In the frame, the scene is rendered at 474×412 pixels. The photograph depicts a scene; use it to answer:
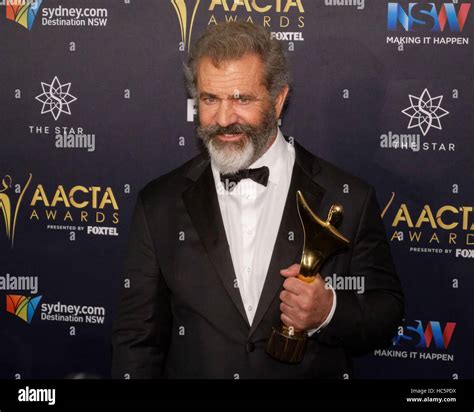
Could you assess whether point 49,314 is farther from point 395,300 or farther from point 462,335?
point 462,335

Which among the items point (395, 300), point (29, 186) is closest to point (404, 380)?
point (395, 300)

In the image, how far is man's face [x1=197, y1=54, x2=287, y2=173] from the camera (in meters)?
2.14

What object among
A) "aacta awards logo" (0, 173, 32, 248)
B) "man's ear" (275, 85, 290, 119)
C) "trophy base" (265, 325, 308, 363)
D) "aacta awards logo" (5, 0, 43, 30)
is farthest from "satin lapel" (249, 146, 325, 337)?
"aacta awards logo" (5, 0, 43, 30)

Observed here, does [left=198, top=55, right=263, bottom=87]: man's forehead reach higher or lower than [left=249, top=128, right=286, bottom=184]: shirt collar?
higher

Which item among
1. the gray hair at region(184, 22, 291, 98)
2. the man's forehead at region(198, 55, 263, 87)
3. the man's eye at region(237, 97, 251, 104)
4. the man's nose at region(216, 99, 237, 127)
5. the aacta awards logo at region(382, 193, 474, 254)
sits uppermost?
the gray hair at region(184, 22, 291, 98)

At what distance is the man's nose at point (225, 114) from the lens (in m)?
2.13

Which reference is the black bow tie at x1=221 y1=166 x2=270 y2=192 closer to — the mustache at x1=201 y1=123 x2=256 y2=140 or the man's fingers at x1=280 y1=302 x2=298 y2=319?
the mustache at x1=201 y1=123 x2=256 y2=140

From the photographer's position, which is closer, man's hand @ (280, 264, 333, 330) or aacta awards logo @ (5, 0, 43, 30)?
man's hand @ (280, 264, 333, 330)

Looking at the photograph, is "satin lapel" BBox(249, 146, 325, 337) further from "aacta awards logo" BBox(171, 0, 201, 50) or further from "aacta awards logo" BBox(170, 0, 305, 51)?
"aacta awards logo" BBox(171, 0, 201, 50)

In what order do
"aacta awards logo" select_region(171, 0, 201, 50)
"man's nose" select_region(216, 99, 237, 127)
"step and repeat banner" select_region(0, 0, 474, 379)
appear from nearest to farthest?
"man's nose" select_region(216, 99, 237, 127), "step and repeat banner" select_region(0, 0, 474, 379), "aacta awards logo" select_region(171, 0, 201, 50)

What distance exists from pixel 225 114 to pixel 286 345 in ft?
2.52

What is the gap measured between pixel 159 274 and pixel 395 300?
2.68 ft

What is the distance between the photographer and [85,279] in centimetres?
299

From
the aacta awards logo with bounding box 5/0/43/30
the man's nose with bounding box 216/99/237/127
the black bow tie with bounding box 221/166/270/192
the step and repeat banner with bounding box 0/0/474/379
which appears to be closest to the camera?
the man's nose with bounding box 216/99/237/127
